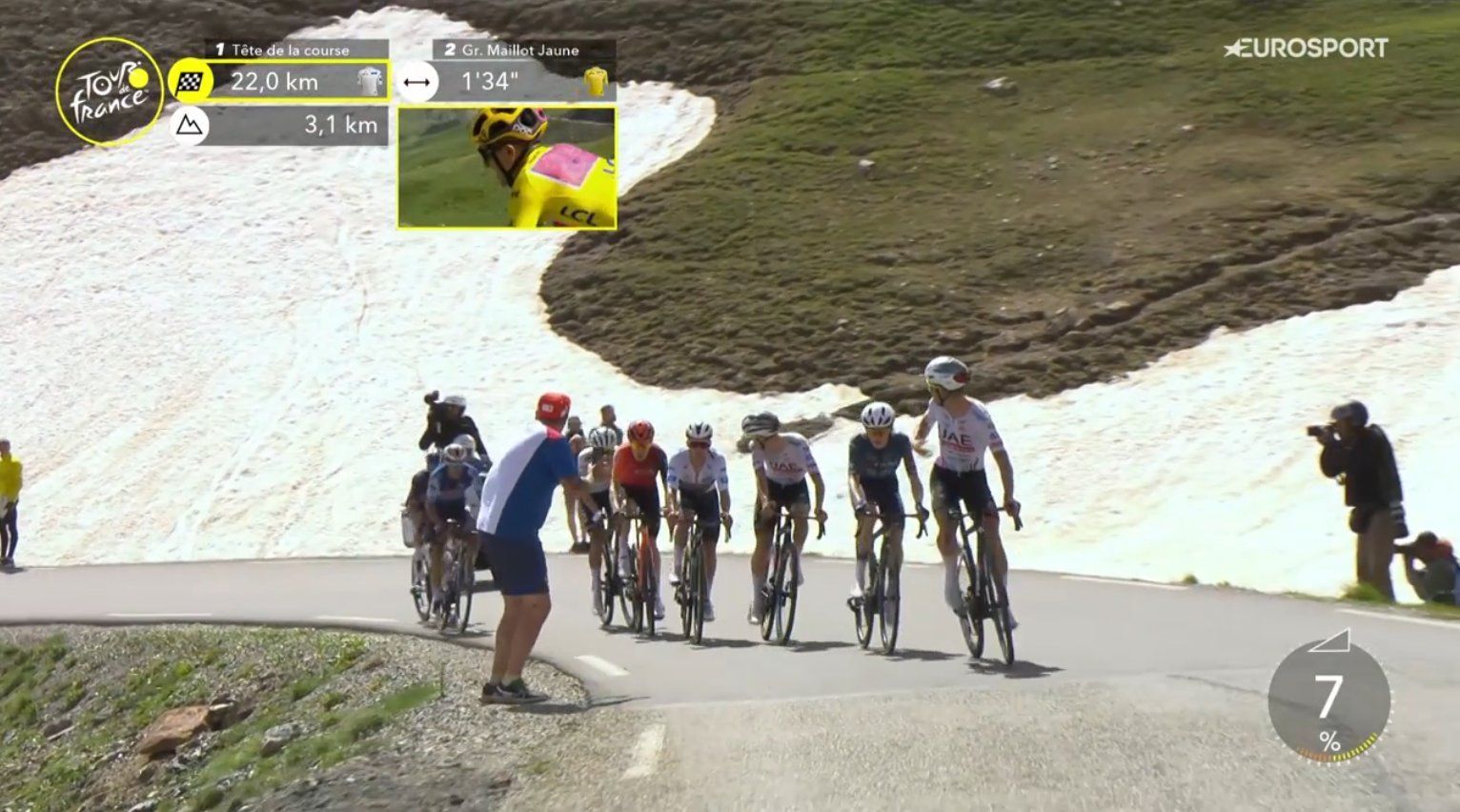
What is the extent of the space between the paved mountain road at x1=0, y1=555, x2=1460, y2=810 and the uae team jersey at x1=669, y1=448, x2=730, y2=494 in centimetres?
119

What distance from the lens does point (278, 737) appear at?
12.8m

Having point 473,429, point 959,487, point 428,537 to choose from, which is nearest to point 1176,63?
point 473,429

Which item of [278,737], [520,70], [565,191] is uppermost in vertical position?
[520,70]

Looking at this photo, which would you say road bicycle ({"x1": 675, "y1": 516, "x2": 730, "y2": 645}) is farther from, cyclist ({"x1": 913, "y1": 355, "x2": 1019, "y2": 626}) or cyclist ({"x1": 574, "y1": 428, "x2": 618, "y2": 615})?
cyclist ({"x1": 913, "y1": 355, "x2": 1019, "y2": 626})

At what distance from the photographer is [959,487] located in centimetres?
1288

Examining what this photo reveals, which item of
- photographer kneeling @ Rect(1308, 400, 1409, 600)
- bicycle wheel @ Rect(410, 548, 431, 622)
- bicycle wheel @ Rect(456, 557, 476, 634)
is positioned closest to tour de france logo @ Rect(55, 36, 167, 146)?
bicycle wheel @ Rect(410, 548, 431, 622)

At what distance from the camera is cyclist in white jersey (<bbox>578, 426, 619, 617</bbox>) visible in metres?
15.5

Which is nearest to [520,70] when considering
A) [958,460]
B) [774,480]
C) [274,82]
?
[274,82]

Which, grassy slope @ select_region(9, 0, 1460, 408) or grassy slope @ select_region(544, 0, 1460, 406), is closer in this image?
grassy slope @ select_region(544, 0, 1460, 406)

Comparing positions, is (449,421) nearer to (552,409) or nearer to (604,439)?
(604,439)

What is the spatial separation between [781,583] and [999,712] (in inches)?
189

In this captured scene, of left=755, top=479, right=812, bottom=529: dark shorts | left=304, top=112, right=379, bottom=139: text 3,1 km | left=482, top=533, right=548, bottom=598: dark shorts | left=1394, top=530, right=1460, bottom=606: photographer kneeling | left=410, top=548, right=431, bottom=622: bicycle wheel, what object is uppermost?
left=304, top=112, right=379, bottom=139: text 3,1 km

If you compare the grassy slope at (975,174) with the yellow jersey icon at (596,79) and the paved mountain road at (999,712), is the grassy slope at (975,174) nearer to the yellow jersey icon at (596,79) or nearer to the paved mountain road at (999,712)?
the yellow jersey icon at (596,79)

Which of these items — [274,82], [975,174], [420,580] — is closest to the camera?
[420,580]
